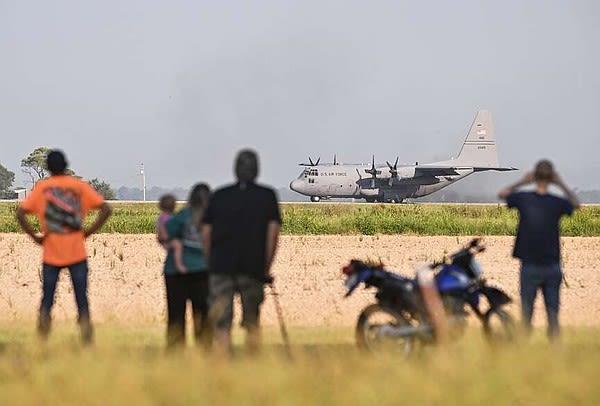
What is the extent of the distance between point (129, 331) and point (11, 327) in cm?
167

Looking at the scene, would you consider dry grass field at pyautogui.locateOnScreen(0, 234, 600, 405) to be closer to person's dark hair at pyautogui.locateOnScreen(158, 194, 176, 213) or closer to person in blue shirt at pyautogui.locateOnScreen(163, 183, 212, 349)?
person in blue shirt at pyautogui.locateOnScreen(163, 183, 212, 349)

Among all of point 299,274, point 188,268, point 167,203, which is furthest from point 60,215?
point 299,274

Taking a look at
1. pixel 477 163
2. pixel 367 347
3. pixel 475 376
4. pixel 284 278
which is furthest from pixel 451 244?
pixel 477 163

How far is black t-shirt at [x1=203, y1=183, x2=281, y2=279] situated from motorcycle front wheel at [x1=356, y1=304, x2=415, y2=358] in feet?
4.62

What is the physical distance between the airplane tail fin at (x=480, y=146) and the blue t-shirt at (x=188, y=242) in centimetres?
9784

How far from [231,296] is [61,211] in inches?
75.3

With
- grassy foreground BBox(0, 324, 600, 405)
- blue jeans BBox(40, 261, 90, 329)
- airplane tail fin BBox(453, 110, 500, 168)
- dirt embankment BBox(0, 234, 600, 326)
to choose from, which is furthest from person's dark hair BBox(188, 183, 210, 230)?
airplane tail fin BBox(453, 110, 500, 168)

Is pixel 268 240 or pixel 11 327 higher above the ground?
pixel 268 240

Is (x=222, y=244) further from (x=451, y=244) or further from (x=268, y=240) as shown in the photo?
(x=451, y=244)

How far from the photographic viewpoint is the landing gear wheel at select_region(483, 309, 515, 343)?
10426 mm

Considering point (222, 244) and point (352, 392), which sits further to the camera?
point (222, 244)

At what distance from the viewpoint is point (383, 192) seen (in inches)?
3711

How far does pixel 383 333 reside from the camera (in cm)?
1019

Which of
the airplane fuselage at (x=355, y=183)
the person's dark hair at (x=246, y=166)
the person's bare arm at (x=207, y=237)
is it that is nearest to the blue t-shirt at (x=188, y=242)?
the person's bare arm at (x=207, y=237)
